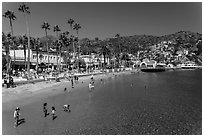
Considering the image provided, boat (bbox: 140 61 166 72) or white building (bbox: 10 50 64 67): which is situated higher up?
white building (bbox: 10 50 64 67)

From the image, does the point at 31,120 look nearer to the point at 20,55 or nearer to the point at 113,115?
the point at 113,115

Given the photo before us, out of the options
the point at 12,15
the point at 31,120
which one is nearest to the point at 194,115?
the point at 31,120

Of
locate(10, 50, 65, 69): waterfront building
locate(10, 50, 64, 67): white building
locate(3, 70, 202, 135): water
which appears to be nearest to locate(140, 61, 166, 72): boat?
locate(10, 50, 64, 67): white building

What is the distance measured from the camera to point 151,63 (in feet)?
468

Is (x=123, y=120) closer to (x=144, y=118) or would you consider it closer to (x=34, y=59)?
(x=144, y=118)

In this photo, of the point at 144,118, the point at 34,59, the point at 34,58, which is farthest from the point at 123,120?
the point at 34,58

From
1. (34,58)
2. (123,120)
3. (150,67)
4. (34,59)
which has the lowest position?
(123,120)

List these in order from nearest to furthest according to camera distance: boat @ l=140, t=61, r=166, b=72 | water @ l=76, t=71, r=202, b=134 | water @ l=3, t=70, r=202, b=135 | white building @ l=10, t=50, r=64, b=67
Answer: water @ l=3, t=70, r=202, b=135 < water @ l=76, t=71, r=202, b=134 < white building @ l=10, t=50, r=64, b=67 < boat @ l=140, t=61, r=166, b=72

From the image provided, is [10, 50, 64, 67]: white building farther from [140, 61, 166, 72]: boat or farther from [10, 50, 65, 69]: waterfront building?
[140, 61, 166, 72]: boat

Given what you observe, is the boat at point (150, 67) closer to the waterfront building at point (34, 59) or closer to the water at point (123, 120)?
the waterfront building at point (34, 59)

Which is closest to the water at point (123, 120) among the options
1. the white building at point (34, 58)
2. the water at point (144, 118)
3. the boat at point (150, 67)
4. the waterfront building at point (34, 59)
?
the water at point (144, 118)

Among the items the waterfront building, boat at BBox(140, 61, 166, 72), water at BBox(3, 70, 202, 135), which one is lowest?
water at BBox(3, 70, 202, 135)

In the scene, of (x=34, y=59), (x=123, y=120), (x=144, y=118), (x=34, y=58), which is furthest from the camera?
(x=34, y=58)

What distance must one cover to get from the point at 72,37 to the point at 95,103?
6793 cm
